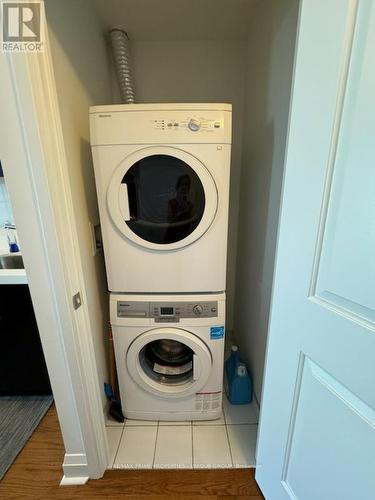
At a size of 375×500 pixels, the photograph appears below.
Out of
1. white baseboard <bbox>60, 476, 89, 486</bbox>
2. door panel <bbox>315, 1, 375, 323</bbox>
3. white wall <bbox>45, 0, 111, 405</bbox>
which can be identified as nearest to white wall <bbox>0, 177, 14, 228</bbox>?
white wall <bbox>45, 0, 111, 405</bbox>

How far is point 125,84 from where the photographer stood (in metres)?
1.54

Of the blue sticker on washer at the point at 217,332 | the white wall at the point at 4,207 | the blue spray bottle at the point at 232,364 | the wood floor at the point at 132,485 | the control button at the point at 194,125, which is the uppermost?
the control button at the point at 194,125

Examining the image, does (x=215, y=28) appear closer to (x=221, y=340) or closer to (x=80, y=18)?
(x=80, y=18)

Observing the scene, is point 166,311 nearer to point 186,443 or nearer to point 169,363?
point 169,363

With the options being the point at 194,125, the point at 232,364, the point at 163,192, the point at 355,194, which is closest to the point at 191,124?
the point at 194,125

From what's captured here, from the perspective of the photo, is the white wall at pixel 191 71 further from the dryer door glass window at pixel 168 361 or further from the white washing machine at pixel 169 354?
the dryer door glass window at pixel 168 361

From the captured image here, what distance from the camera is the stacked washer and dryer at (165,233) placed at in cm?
105

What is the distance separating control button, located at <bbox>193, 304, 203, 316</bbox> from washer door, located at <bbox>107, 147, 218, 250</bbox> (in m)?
0.34

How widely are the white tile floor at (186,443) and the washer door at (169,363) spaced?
244mm

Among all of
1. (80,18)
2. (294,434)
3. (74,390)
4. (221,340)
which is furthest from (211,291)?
(80,18)

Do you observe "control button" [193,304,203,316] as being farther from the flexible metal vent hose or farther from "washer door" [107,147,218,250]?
the flexible metal vent hose

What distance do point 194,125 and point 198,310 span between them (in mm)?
914

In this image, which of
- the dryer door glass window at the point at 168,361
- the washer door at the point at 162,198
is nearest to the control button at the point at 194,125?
the washer door at the point at 162,198

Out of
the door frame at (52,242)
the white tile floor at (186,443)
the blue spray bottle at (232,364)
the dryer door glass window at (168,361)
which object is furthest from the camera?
the blue spray bottle at (232,364)
